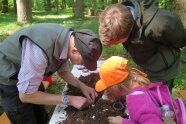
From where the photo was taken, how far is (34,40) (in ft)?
6.97

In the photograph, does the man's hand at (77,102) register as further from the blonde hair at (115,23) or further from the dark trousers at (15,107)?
the blonde hair at (115,23)

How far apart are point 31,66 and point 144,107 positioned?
86cm

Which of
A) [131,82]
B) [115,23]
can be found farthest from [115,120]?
[115,23]

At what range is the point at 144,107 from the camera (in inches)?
71.4

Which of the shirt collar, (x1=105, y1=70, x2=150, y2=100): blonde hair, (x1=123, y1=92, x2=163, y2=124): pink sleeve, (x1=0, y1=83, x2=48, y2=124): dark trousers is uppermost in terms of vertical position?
the shirt collar

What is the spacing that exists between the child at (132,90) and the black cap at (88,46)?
0.44 feet

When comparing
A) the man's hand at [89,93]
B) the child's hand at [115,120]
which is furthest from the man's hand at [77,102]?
the child's hand at [115,120]

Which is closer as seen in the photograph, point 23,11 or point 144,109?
point 144,109

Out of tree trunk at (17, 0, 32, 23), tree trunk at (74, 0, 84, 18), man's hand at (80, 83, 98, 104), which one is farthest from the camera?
tree trunk at (74, 0, 84, 18)

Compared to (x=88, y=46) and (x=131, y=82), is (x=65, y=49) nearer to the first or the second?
(x=88, y=46)

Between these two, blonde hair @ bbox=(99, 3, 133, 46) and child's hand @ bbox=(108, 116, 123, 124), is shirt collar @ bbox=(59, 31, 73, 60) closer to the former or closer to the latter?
blonde hair @ bbox=(99, 3, 133, 46)

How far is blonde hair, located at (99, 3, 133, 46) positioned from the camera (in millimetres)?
2260

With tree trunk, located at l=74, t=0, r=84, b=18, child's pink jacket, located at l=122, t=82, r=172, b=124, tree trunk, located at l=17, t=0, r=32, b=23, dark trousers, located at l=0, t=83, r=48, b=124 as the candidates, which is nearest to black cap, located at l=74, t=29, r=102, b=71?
child's pink jacket, located at l=122, t=82, r=172, b=124

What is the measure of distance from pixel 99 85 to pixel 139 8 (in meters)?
0.79
